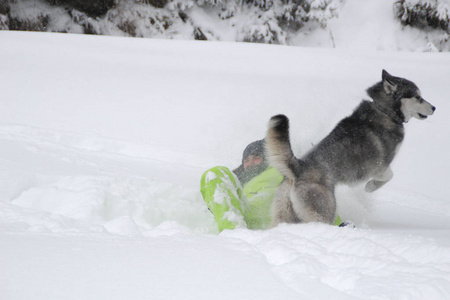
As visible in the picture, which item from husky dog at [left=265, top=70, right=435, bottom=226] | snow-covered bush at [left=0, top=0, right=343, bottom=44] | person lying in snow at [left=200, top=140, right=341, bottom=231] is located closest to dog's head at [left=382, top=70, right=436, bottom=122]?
husky dog at [left=265, top=70, right=435, bottom=226]

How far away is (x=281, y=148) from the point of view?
2.62 meters

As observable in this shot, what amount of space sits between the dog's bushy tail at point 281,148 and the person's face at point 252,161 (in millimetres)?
796

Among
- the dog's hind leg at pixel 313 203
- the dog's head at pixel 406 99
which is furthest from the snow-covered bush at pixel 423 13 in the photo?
the dog's hind leg at pixel 313 203

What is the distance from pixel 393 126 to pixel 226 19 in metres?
9.05

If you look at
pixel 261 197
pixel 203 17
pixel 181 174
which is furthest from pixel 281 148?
pixel 203 17

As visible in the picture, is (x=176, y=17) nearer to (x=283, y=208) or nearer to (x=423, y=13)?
(x=423, y=13)

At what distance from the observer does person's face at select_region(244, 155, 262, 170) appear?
141 inches

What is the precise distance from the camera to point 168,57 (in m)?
7.82

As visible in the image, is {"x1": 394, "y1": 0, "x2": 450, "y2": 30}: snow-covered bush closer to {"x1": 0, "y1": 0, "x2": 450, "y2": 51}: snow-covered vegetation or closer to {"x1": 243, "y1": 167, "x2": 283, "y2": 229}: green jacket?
{"x1": 0, "y1": 0, "x2": 450, "y2": 51}: snow-covered vegetation

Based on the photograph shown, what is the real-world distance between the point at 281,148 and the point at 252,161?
0.98 m

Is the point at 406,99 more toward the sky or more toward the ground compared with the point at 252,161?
more toward the sky

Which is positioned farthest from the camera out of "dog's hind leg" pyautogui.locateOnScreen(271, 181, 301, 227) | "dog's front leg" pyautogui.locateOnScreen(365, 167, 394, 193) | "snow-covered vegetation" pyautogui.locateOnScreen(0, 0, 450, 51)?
"snow-covered vegetation" pyautogui.locateOnScreen(0, 0, 450, 51)

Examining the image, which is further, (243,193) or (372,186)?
(372,186)

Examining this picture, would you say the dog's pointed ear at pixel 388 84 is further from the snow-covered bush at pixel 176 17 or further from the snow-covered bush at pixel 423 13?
the snow-covered bush at pixel 423 13
